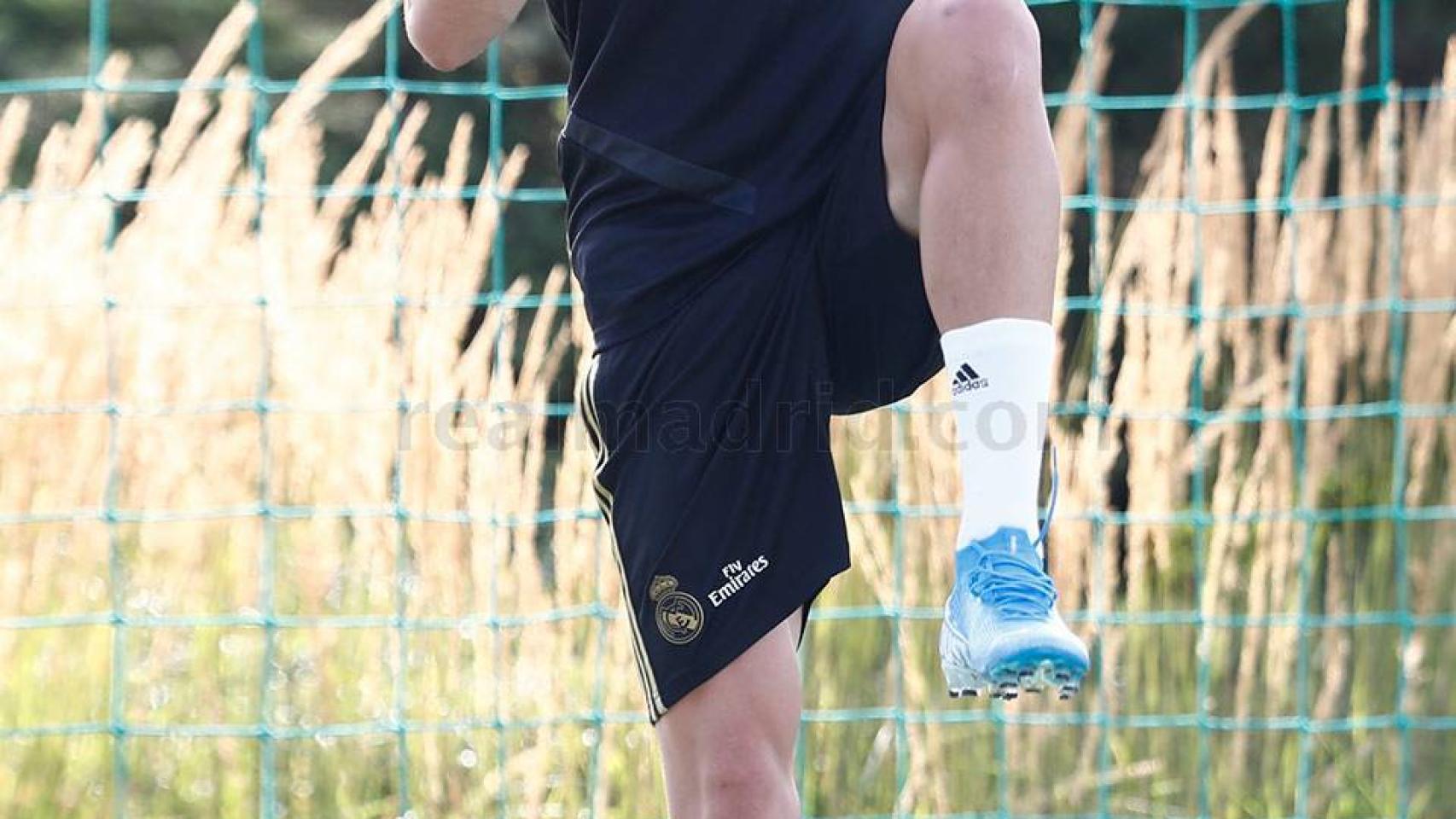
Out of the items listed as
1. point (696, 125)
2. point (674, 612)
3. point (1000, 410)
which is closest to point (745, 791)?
point (674, 612)

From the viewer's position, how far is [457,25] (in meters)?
1.84

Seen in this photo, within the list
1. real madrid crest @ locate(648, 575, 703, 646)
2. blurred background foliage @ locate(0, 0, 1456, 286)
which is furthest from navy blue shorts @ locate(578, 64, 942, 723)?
blurred background foliage @ locate(0, 0, 1456, 286)

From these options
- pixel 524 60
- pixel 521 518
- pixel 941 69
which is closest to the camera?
pixel 941 69

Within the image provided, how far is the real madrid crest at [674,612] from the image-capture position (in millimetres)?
1825

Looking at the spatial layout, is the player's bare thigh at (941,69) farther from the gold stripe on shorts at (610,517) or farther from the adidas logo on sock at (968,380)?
the gold stripe on shorts at (610,517)

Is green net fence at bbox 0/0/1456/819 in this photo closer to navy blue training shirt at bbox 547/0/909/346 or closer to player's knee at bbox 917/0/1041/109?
navy blue training shirt at bbox 547/0/909/346

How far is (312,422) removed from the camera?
3.55m

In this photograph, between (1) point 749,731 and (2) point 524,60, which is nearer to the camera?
(1) point 749,731

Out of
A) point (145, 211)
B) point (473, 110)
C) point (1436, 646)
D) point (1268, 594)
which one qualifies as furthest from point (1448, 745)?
point (473, 110)

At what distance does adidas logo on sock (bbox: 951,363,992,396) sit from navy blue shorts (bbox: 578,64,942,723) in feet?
0.47

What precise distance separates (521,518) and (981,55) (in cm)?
198

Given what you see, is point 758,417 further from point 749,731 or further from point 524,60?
point 524,60

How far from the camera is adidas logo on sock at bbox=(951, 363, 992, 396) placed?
1.63 metres
